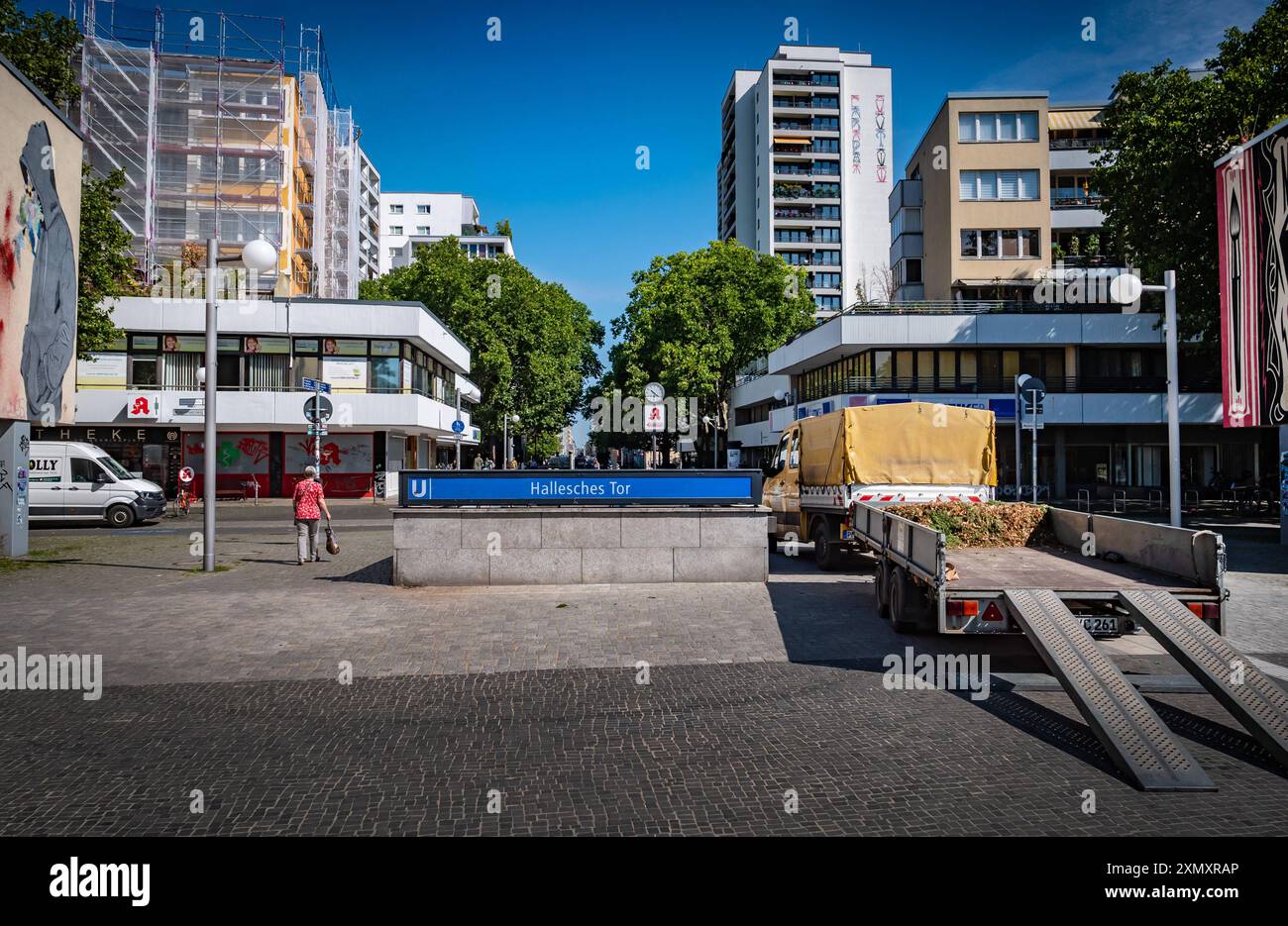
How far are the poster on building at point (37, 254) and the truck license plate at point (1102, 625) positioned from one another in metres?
17.6

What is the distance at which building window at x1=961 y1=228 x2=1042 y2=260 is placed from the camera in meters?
41.0

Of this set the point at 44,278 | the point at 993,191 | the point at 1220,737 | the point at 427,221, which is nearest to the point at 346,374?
the point at 44,278

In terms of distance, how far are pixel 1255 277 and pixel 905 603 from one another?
12.4 meters

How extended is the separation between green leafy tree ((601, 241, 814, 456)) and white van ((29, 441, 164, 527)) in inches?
1165

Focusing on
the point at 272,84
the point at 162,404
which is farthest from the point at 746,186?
the point at 162,404

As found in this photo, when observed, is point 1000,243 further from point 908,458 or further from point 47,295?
point 47,295

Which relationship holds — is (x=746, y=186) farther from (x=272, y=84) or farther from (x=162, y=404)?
(x=162, y=404)

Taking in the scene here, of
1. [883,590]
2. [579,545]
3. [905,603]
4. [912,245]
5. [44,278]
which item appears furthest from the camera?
[912,245]

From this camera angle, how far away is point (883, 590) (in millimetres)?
9719

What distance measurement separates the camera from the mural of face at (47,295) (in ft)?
51.7

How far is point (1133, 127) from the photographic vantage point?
78.9 ft

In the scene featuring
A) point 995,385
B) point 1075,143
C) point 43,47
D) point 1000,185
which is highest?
point 1075,143
